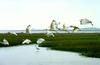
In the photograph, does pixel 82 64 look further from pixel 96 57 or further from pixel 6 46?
pixel 6 46

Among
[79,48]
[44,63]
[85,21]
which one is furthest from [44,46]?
[44,63]

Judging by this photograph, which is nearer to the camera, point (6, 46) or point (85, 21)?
point (85, 21)

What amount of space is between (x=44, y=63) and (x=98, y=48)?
841 centimetres

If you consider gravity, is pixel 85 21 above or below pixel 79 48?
above

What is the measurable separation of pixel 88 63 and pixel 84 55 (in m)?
4.76

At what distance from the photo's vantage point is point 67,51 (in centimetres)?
3425

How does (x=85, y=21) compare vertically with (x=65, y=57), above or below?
above

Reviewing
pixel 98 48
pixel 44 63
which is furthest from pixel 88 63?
pixel 98 48

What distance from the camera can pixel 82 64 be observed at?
977 inches

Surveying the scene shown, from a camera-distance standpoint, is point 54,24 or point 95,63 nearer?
point 95,63

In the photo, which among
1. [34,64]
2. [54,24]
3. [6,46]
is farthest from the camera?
[6,46]

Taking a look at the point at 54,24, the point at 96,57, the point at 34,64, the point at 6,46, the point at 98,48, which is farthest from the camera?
the point at 6,46

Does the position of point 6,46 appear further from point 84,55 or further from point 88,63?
point 88,63

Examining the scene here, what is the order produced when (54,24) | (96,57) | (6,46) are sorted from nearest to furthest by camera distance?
1. (96,57)
2. (54,24)
3. (6,46)
